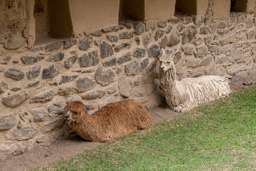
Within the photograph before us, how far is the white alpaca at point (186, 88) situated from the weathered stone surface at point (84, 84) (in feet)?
3.98

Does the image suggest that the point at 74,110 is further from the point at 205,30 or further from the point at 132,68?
the point at 205,30

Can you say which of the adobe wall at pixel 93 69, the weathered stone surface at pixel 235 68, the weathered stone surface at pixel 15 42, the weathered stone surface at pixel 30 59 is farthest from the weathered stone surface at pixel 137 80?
the weathered stone surface at pixel 235 68

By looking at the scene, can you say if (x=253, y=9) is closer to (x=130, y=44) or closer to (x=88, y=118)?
(x=130, y=44)

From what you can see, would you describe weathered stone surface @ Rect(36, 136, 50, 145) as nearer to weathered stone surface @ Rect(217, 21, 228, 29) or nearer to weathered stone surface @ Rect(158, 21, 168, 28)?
weathered stone surface @ Rect(158, 21, 168, 28)

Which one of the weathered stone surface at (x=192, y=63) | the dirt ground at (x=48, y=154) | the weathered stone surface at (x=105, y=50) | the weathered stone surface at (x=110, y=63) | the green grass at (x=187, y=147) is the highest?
the weathered stone surface at (x=105, y=50)

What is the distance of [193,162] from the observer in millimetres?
4012

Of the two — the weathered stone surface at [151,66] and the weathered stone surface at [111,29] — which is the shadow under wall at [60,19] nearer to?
the weathered stone surface at [111,29]

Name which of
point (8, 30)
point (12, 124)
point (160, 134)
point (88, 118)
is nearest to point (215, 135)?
point (160, 134)

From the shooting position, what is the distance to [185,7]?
6.48 m

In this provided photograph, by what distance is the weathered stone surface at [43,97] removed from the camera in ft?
14.1

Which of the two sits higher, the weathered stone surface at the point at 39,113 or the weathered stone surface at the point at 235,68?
the weathered stone surface at the point at 39,113

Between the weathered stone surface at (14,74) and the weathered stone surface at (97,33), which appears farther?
the weathered stone surface at (97,33)

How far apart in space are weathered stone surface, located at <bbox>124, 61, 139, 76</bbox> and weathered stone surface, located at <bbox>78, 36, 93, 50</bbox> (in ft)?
2.67

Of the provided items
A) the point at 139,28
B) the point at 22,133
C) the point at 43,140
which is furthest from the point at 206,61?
the point at 22,133
